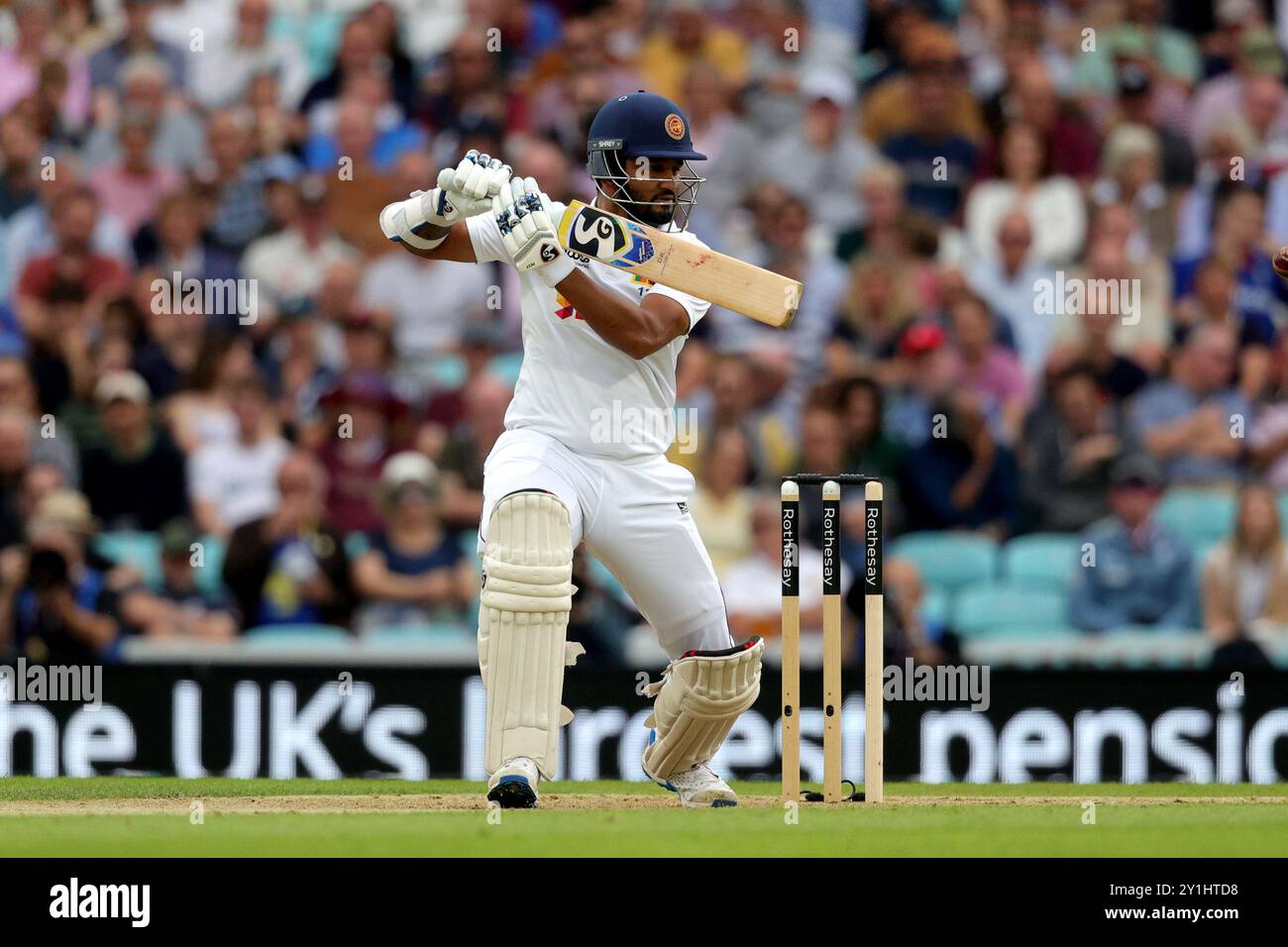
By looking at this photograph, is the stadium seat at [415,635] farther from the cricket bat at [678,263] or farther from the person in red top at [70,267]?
the cricket bat at [678,263]

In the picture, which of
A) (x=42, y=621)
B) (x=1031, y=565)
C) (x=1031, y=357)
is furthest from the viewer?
(x=1031, y=357)

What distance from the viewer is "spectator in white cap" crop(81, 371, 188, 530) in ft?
36.1

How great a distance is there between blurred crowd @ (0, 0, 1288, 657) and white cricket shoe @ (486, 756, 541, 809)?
12.1ft

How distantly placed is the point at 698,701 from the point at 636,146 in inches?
69.7

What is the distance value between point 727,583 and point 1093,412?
88.9 inches

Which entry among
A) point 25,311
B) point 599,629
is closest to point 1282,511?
point 599,629

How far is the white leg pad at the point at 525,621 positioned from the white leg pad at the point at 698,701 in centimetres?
65

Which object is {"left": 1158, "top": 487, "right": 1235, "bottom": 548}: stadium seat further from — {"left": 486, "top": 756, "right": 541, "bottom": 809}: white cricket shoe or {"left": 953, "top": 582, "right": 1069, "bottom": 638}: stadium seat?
{"left": 486, "top": 756, "right": 541, "bottom": 809}: white cricket shoe

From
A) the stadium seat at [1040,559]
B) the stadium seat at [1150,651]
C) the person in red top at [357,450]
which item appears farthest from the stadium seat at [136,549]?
the stadium seat at [1150,651]

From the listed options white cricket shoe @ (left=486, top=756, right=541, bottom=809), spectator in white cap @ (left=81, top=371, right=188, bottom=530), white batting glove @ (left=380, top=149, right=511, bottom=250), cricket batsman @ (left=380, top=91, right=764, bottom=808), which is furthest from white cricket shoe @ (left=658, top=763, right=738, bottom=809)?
spectator in white cap @ (left=81, top=371, right=188, bottom=530)

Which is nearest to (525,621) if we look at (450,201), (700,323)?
(450,201)

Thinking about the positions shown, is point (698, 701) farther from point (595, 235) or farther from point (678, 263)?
point (595, 235)

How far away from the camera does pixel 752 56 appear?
13.1 meters
